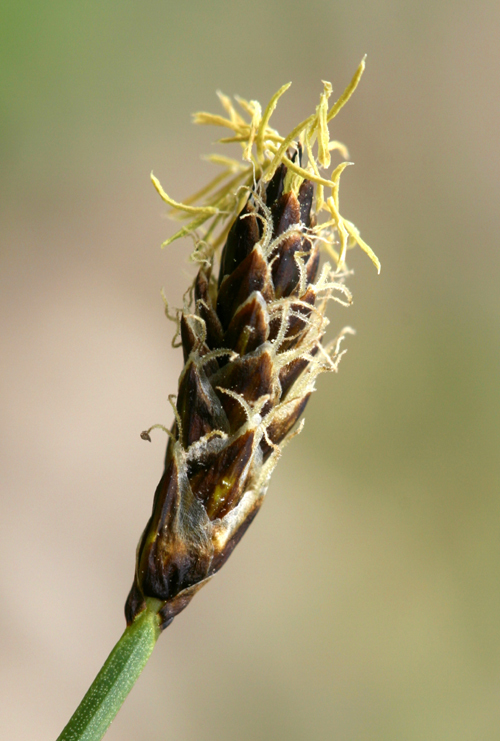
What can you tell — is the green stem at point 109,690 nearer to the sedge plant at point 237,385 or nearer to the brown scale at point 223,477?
the sedge plant at point 237,385

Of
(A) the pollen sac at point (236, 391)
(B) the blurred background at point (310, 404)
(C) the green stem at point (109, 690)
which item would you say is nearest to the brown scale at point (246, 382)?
(A) the pollen sac at point (236, 391)

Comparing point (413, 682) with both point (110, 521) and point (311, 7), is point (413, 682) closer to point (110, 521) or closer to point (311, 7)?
point (110, 521)

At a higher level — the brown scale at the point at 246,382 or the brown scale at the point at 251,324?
the brown scale at the point at 251,324

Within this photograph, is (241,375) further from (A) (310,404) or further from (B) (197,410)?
(A) (310,404)

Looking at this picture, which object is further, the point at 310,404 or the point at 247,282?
the point at 310,404

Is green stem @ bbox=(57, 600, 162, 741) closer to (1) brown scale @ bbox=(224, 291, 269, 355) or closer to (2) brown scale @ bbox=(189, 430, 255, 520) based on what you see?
(2) brown scale @ bbox=(189, 430, 255, 520)

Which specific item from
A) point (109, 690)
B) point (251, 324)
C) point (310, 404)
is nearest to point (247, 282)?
point (251, 324)
